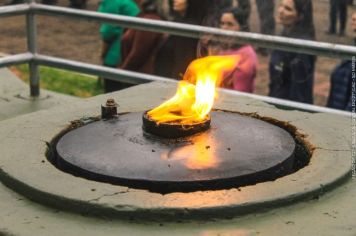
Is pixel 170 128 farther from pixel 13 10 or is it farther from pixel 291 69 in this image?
pixel 291 69

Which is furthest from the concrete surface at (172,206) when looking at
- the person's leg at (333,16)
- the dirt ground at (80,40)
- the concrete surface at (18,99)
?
the person's leg at (333,16)

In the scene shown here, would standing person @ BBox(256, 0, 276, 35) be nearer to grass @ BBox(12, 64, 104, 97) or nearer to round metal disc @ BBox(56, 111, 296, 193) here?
grass @ BBox(12, 64, 104, 97)

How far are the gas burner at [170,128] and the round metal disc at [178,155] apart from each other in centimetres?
2

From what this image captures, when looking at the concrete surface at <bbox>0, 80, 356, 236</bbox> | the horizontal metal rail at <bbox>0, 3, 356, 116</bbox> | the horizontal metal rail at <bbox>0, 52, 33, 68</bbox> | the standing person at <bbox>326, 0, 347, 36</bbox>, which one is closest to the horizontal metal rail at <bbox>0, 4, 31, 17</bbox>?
the horizontal metal rail at <bbox>0, 3, 356, 116</bbox>

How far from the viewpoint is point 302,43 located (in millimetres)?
4699

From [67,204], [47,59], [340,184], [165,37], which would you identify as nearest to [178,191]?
[67,204]

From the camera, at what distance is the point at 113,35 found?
317 inches

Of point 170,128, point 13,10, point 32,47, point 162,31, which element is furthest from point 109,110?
point 32,47

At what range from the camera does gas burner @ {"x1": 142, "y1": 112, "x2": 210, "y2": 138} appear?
312 cm

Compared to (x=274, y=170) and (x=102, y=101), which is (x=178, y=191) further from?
(x=102, y=101)

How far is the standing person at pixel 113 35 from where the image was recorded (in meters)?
7.68

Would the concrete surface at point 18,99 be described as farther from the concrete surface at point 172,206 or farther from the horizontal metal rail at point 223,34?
the concrete surface at point 172,206

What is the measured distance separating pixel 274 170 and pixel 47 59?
11.4ft

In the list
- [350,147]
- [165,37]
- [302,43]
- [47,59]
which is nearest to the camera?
[350,147]
